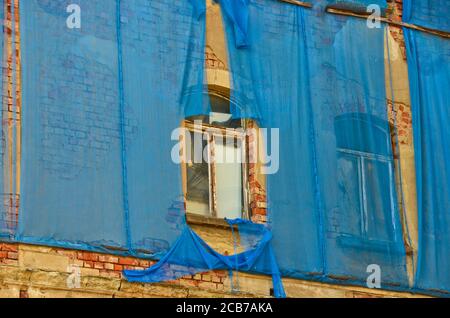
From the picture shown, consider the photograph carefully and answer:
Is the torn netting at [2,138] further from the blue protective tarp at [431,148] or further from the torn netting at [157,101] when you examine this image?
the blue protective tarp at [431,148]

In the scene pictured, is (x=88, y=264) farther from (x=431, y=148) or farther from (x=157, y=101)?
(x=431, y=148)

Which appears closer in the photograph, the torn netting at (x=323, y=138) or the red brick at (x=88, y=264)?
the red brick at (x=88, y=264)

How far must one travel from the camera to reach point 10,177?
616 inches

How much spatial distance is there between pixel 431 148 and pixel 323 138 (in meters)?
1.38

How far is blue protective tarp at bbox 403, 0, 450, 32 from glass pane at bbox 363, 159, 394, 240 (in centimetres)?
185

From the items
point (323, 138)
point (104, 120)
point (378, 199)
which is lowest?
point (378, 199)

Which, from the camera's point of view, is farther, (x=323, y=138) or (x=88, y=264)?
(x=323, y=138)

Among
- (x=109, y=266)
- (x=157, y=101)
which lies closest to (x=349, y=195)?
(x=157, y=101)

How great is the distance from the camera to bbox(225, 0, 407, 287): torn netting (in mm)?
17188

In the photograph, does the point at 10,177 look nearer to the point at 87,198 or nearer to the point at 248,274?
the point at 87,198

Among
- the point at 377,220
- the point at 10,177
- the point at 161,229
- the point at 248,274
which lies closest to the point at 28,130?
the point at 10,177

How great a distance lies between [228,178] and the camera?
17250 millimetres

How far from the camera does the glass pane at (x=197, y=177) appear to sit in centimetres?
1691

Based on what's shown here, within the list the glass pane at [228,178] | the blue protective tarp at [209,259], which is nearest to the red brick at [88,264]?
the blue protective tarp at [209,259]
